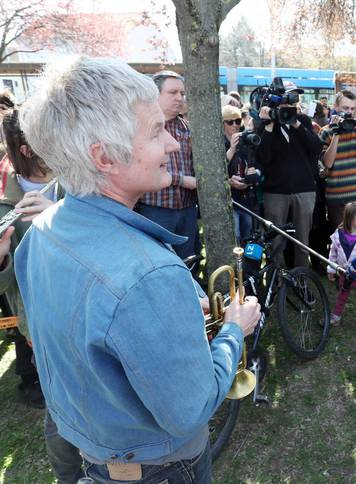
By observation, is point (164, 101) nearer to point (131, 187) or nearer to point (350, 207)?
point (350, 207)

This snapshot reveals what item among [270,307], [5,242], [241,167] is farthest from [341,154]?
[5,242]

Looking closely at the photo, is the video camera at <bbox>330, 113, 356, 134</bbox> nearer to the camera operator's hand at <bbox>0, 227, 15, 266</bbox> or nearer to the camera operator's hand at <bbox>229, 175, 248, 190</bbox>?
the camera operator's hand at <bbox>229, 175, 248, 190</bbox>

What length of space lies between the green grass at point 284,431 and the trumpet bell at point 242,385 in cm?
90

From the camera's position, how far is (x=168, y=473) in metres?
1.17

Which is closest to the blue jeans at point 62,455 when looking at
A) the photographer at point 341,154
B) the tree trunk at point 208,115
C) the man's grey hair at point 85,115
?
the man's grey hair at point 85,115

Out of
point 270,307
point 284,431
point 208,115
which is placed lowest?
point 284,431

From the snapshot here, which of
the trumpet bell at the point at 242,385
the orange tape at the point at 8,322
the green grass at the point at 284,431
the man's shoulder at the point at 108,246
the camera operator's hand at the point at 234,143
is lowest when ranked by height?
the green grass at the point at 284,431

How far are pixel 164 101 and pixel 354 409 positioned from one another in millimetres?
2646

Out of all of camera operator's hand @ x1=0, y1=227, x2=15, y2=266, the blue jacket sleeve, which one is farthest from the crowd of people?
camera operator's hand @ x1=0, y1=227, x2=15, y2=266

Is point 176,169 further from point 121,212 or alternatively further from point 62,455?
point 121,212

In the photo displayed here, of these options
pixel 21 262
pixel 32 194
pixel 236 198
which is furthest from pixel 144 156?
pixel 236 198

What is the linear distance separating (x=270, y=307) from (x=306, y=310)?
1.37ft

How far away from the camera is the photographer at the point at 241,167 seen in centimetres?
341

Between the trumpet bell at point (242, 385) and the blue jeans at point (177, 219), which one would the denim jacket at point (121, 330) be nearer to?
the trumpet bell at point (242, 385)
